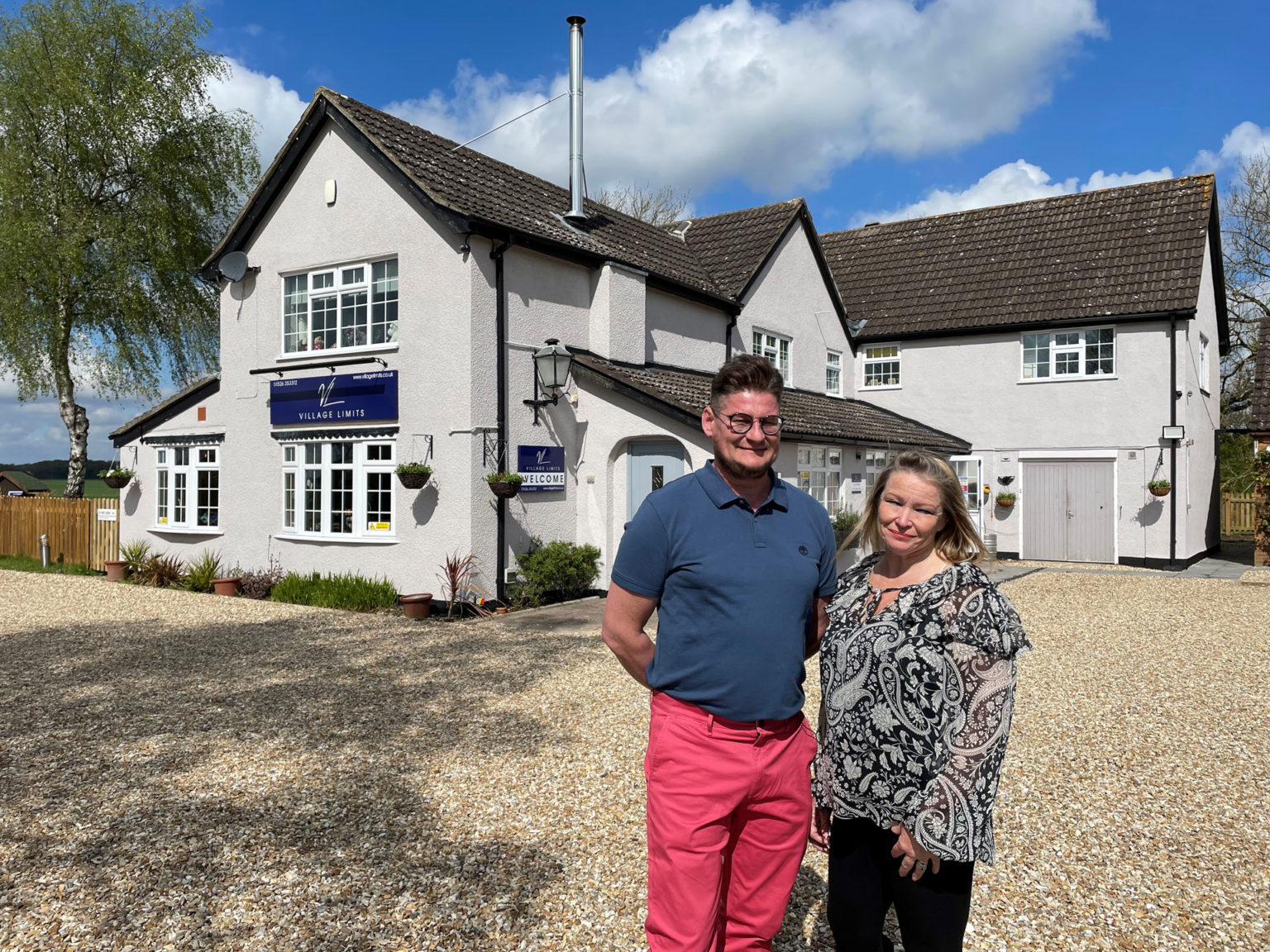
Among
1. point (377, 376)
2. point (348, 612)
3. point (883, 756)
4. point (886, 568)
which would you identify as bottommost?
point (348, 612)

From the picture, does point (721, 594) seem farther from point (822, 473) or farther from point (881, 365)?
point (881, 365)

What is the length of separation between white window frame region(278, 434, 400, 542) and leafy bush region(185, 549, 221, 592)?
1671 millimetres

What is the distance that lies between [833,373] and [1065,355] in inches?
198

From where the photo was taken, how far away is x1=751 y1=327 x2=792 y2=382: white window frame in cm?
1792

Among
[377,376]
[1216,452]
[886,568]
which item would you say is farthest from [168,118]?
[1216,452]

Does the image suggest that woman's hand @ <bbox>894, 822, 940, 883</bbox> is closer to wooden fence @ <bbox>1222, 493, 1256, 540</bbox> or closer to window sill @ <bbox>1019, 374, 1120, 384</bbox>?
window sill @ <bbox>1019, 374, 1120, 384</bbox>

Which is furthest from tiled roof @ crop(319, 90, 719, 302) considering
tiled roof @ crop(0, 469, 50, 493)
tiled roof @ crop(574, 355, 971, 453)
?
tiled roof @ crop(0, 469, 50, 493)

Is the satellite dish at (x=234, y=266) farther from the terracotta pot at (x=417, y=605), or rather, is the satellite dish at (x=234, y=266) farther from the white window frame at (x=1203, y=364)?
the white window frame at (x=1203, y=364)

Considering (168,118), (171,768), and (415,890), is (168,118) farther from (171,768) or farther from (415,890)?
(415,890)

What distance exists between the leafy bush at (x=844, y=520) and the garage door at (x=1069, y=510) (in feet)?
21.0

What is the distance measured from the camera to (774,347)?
733 inches

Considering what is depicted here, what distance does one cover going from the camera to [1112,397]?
60.9ft

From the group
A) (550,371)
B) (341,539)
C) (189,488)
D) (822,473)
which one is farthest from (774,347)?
(189,488)

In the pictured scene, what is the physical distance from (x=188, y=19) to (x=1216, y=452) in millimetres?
27727
